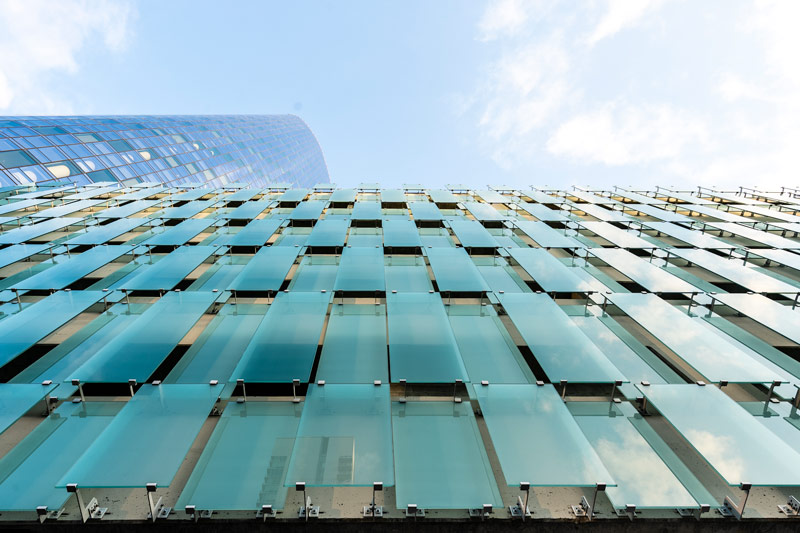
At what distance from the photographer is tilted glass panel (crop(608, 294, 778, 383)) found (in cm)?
902

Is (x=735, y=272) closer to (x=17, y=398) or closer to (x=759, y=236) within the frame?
(x=759, y=236)

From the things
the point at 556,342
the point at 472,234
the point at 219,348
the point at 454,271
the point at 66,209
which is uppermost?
the point at 66,209

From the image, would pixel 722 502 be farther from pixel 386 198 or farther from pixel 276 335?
pixel 386 198

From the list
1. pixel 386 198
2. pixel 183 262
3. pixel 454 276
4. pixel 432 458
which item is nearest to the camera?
pixel 432 458

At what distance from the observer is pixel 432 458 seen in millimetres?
7203

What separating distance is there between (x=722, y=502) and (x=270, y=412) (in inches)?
346


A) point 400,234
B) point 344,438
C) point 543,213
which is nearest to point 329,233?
point 400,234

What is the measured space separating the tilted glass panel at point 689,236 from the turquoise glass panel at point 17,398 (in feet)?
81.8

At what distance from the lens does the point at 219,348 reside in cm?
1053

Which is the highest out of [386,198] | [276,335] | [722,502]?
[386,198]

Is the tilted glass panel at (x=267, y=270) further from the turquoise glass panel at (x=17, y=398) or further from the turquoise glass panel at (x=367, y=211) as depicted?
the turquoise glass panel at (x=367, y=211)

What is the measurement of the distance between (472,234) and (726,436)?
1373cm

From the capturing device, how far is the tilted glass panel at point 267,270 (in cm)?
1375

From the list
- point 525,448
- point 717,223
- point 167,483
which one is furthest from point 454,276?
point 717,223
